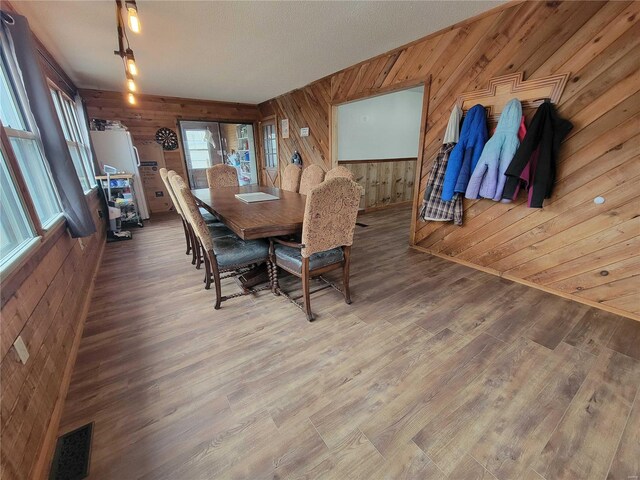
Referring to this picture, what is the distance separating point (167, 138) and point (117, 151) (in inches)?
45.4

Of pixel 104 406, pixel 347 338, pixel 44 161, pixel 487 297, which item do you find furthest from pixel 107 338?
pixel 487 297

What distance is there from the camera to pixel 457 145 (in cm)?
258

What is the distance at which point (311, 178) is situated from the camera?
3463 mm

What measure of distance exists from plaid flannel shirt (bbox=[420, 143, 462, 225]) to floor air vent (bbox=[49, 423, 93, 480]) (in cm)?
316

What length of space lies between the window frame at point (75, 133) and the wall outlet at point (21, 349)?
2980 millimetres

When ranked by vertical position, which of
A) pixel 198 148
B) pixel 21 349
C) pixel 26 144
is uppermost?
pixel 198 148

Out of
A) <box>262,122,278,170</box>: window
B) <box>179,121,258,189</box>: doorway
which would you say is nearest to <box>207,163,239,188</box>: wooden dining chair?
<box>262,122,278,170</box>: window

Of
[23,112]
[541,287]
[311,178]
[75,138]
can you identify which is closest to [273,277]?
[311,178]

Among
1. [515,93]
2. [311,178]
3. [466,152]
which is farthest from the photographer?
[311,178]

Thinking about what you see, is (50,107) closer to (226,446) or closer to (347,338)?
(226,446)

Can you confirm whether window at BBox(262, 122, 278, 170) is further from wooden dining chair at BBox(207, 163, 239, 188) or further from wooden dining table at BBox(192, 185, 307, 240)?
wooden dining table at BBox(192, 185, 307, 240)

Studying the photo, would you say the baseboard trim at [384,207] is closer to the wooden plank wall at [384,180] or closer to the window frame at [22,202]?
the wooden plank wall at [384,180]

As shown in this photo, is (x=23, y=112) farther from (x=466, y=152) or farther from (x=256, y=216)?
(x=466, y=152)

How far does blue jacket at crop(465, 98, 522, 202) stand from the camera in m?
2.19
